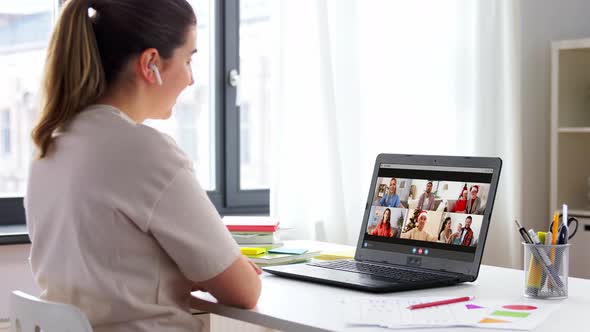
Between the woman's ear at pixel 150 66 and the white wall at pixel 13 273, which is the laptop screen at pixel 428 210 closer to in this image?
the woman's ear at pixel 150 66

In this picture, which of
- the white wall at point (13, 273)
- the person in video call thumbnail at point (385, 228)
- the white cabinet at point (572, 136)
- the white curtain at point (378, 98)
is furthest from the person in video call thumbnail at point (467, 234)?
the white cabinet at point (572, 136)

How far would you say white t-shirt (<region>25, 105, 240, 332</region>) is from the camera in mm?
1434

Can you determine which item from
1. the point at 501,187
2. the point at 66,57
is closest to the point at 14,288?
the point at 66,57

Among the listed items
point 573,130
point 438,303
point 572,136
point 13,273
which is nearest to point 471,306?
point 438,303

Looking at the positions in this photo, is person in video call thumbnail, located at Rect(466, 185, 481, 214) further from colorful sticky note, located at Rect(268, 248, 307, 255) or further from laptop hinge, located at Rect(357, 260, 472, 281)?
colorful sticky note, located at Rect(268, 248, 307, 255)

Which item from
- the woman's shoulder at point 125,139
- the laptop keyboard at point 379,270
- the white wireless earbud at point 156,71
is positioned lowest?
the laptop keyboard at point 379,270

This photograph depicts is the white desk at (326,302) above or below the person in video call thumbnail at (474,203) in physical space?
below

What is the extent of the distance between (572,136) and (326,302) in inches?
93.2

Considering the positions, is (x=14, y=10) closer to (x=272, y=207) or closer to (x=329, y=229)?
(x=272, y=207)

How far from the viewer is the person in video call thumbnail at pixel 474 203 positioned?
5.97 feet

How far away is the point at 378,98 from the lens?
3178mm

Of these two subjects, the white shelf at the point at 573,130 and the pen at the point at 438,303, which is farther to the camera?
the white shelf at the point at 573,130

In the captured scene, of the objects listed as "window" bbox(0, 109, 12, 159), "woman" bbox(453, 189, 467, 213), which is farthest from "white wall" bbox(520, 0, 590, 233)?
"window" bbox(0, 109, 12, 159)

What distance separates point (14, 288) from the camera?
2580 mm
